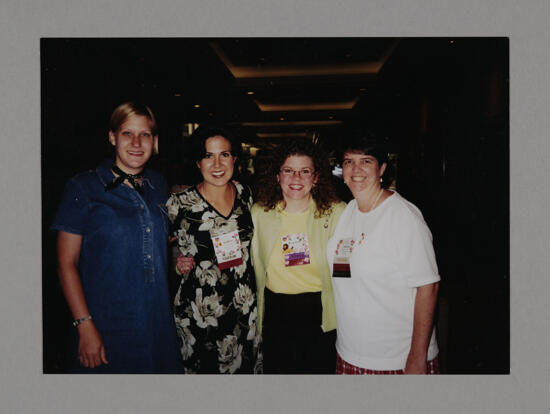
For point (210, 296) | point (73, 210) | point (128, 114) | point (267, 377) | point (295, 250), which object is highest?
point (128, 114)

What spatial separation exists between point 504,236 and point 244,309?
1408mm

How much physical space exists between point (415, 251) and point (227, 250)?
92 cm

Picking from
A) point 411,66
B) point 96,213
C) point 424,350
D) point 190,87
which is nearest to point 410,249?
point 424,350

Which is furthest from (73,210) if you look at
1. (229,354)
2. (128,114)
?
(229,354)

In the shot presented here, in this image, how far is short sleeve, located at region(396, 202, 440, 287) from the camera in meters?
1.52

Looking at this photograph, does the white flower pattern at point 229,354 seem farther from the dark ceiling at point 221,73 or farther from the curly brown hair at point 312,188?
the dark ceiling at point 221,73

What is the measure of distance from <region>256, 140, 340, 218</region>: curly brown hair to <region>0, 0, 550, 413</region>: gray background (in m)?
0.57

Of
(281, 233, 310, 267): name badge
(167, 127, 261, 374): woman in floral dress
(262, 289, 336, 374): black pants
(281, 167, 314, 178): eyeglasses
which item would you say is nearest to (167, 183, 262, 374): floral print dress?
(167, 127, 261, 374): woman in floral dress

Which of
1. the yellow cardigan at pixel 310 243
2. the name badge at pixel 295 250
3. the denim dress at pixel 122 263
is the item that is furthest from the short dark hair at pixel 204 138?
the name badge at pixel 295 250

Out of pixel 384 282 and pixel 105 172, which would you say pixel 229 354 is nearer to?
pixel 384 282

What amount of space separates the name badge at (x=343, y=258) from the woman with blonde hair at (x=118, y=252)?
34.2 inches

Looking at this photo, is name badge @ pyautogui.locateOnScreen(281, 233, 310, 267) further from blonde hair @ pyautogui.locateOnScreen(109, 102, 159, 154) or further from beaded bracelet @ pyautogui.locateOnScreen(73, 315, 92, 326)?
beaded bracelet @ pyautogui.locateOnScreen(73, 315, 92, 326)

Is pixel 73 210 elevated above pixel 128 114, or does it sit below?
below

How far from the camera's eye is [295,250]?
1.69 metres
